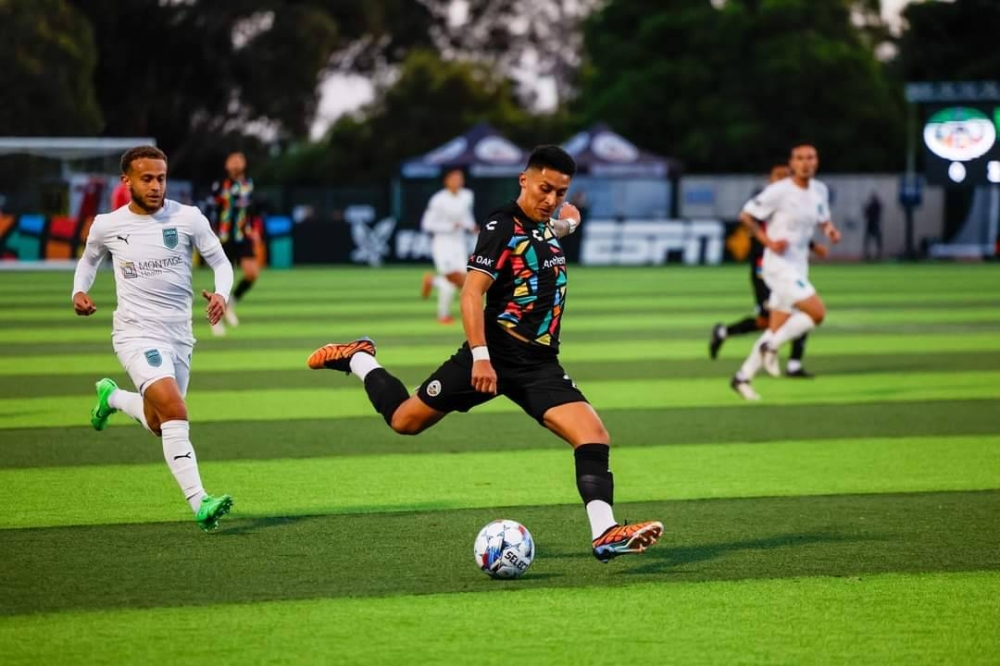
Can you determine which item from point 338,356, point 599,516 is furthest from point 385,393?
point 599,516

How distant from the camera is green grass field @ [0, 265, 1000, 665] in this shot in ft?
20.7

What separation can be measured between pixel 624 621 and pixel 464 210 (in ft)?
56.9

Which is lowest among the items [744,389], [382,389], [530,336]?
[744,389]

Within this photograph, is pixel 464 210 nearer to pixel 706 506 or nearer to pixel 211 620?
pixel 706 506

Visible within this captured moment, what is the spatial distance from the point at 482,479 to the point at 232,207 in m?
12.1

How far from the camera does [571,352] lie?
18984 millimetres

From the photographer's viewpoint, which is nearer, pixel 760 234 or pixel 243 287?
pixel 760 234

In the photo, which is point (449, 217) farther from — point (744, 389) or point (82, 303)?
point (82, 303)

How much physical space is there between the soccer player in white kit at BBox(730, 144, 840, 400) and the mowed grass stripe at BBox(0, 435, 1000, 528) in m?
3.18

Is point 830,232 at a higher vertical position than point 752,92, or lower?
lower

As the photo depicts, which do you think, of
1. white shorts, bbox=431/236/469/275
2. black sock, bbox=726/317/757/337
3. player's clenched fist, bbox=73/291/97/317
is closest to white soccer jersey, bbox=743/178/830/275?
black sock, bbox=726/317/757/337

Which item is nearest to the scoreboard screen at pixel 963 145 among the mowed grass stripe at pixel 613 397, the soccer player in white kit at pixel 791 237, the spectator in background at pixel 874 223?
the soccer player in white kit at pixel 791 237

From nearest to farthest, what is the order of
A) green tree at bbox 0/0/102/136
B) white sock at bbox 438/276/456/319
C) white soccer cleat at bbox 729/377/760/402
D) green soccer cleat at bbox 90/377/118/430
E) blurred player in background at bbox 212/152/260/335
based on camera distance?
green soccer cleat at bbox 90/377/118/430 → white soccer cleat at bbox 729/377/760/402 → blurred player in background at bbox 212/152/260/335 → white sock at bbox 438/276/456/319 → green tree at bbox 0/0/102/136

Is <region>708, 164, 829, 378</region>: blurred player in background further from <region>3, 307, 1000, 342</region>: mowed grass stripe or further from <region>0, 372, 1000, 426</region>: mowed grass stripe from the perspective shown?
<region>3, 307, 1000, 342</region>: mowed grass stripe
